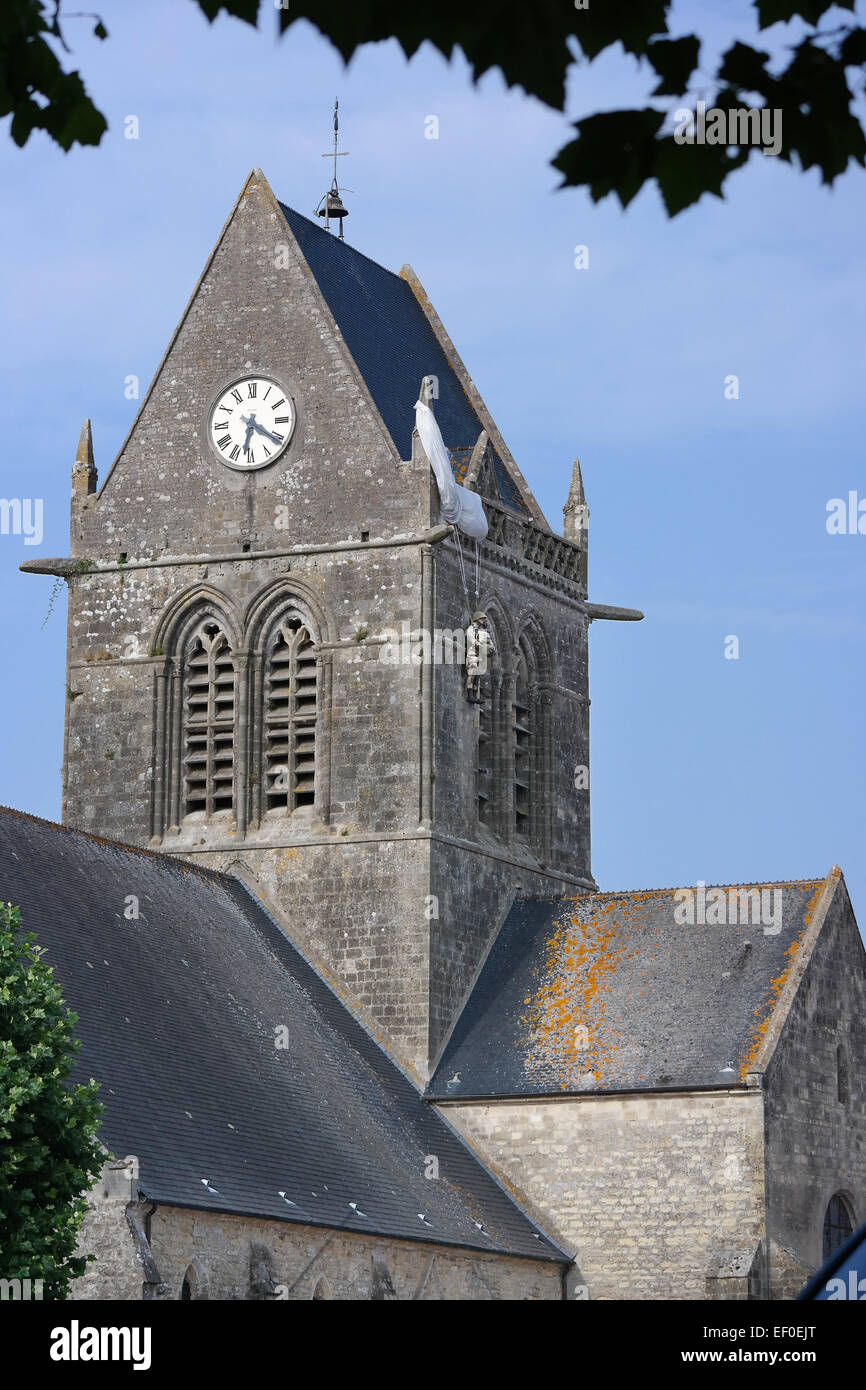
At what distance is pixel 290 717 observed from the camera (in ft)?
118

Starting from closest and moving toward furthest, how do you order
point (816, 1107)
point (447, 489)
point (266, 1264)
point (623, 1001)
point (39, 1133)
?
point (39, 1133) → point (266, 1264) → point (816, 1107) → point (623, 1001) → point (447, 489)

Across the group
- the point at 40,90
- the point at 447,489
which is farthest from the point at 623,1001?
the point at 40,90

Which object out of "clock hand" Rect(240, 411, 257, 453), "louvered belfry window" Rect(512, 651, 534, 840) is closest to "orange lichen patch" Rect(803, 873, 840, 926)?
"louvered belfry window" Rect(512, 651, 534, 840)

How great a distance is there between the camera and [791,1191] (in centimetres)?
3244

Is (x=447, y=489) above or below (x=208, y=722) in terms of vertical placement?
above

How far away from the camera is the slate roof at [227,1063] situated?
1054 inches

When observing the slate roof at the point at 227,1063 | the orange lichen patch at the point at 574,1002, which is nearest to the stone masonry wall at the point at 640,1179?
the slate roof at the point at 227,1063

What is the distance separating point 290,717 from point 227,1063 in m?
7.66

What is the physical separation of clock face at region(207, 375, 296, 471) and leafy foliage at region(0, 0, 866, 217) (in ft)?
95.5

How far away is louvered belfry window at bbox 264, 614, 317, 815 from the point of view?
117 feet

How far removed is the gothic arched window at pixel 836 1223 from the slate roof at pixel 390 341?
1195cm

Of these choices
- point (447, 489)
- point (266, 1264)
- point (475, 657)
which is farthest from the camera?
point (475, 657)

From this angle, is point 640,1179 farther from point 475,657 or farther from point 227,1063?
point 475,657
